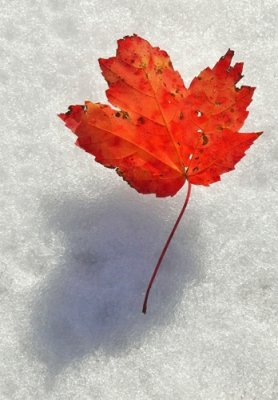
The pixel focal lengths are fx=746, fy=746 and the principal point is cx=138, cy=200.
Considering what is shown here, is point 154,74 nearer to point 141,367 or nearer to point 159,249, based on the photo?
point 159,249

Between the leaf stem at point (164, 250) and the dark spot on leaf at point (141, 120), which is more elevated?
the dark spot on leaf at point (141, 120)

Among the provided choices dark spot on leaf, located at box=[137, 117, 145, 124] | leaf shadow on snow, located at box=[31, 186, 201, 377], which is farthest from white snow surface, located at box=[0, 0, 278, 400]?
dark spot on leaf, located at box=[137, 117, 145, 124]

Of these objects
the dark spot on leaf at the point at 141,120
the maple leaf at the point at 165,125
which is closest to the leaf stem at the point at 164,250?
the maple leaf at the point at 165,125

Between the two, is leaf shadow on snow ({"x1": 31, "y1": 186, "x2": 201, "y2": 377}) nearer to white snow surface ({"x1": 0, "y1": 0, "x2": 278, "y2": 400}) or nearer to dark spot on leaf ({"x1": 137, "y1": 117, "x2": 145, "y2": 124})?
white snow surface ({"x1": 0, "y1": 0, "x2": 278, "y2": 400})

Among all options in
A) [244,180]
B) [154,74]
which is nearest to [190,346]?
[244,180]

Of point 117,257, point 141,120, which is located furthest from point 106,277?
point 141,120

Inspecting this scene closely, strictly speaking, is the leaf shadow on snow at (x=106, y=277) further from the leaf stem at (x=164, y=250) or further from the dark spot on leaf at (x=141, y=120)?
the dark spot on leaf at (x=141, y=120)
